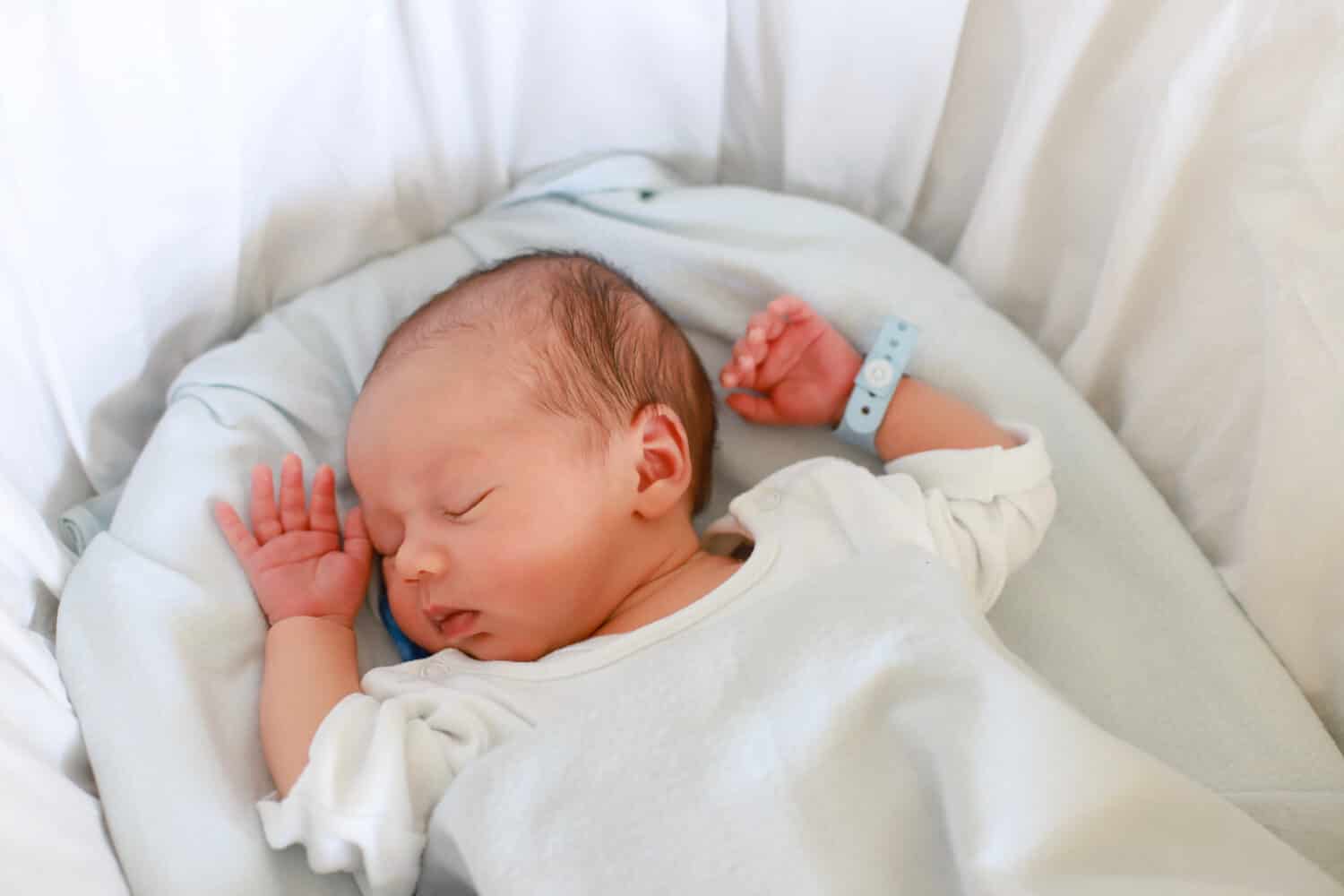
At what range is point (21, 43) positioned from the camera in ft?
2.74

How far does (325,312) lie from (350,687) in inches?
15.4

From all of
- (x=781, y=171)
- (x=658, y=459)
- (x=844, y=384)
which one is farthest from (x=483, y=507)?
(x=781, y=171)

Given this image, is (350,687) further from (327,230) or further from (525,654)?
(327,230)

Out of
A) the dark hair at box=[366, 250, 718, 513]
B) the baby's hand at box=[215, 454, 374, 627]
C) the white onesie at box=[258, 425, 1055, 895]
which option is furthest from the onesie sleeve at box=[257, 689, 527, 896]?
the dark hair at box=[366, 250, 718, 513]

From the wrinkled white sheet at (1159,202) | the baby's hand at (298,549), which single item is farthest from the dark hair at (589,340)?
the wrinkled white sheet at (1159,202)

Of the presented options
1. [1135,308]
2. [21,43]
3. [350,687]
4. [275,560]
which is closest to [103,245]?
[21,43]

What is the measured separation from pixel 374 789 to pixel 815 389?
526 mm

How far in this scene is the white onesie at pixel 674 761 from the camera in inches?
27.2

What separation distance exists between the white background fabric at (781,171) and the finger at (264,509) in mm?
143

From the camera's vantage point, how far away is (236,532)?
938 mm

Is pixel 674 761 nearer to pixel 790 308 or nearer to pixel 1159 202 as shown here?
pixel 790 308

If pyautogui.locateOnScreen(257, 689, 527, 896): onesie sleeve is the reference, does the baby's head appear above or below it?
above

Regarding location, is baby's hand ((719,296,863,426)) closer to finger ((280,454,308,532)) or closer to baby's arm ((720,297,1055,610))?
baby's arm ((720,297,1055,610))

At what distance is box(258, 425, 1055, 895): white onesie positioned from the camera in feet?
2.26
